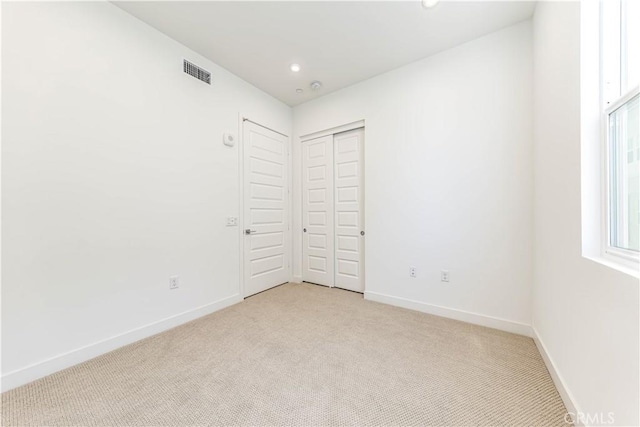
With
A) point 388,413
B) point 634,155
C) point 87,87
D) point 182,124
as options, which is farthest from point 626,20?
point 87,87

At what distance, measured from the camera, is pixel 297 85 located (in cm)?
340

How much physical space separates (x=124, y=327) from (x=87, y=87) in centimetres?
206

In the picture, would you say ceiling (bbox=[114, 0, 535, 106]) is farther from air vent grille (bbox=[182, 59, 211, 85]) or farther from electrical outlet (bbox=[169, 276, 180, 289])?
electrical outlet (bbox=[169, 276, 180, 289])

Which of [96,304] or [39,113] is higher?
[39,113]

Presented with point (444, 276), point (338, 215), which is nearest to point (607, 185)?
point (444, 276)

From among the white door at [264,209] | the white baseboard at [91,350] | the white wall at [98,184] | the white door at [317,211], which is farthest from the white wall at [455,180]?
the white baseboard at [91,350]

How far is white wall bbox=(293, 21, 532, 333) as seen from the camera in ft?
7.57

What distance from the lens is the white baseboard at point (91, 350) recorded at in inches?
63.6

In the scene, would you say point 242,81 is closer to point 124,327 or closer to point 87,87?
point 87,87

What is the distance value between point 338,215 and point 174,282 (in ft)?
7.44

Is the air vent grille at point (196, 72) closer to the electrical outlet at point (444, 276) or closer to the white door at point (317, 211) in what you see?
the white door at point (317, 211)

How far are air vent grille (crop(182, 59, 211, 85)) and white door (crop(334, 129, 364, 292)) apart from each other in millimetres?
1845

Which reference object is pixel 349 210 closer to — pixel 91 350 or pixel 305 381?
pixel 305 381

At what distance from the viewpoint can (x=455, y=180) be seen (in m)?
2.63
